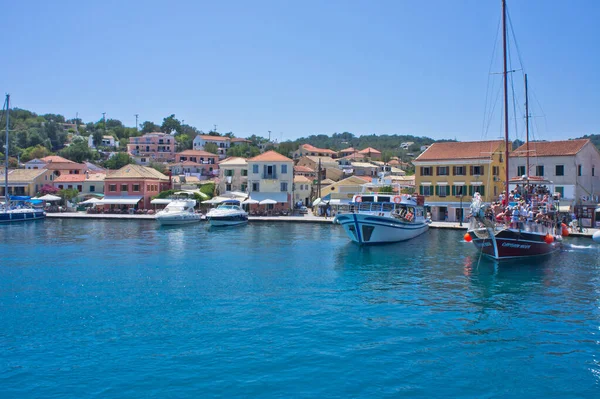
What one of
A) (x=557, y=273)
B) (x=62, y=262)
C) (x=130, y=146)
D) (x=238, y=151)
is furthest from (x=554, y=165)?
(x=130, y=146)

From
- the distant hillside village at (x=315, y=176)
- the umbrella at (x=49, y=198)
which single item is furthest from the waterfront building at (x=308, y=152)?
the umbrella at (x=49, y=198)

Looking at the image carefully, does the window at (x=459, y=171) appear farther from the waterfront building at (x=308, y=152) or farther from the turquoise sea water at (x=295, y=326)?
the waterfront building at (x=308, y=152)

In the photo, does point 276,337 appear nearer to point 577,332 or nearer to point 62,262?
point 577,332

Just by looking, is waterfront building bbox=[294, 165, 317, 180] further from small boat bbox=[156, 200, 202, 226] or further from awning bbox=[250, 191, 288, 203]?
small boat bbox=[156, 200, 202, 226]

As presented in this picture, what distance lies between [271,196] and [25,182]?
3602 cm

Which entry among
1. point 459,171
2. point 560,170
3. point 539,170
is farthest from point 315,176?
point 560,170

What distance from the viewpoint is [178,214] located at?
177 feet

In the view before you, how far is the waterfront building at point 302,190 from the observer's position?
238ft

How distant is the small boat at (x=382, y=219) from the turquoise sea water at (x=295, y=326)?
18.8 feet

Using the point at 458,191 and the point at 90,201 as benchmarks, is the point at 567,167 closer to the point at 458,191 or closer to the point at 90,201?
the point at 458,191

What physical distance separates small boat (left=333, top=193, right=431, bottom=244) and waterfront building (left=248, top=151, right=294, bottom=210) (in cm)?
2477

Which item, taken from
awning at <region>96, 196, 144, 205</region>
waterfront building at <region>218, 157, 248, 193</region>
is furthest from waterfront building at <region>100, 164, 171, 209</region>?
waterfront building at <region>218, 157, 248, 193</region>

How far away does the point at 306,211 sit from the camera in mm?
65938

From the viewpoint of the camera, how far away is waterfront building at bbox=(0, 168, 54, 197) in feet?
236
